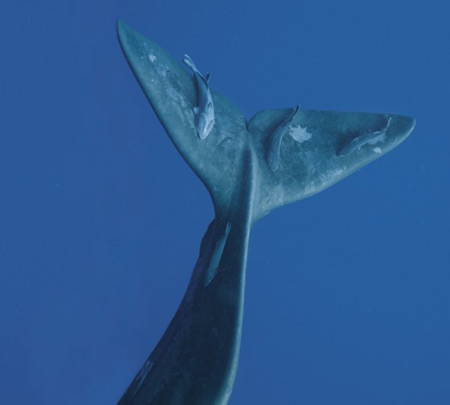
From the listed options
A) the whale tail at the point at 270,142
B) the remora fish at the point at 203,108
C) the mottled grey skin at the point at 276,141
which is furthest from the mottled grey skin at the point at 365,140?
the remora fish at the point at 203,108

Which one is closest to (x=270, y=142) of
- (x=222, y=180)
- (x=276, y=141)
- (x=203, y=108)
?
(x=276, y=141)

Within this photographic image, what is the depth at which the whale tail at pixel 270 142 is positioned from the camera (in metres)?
3.75

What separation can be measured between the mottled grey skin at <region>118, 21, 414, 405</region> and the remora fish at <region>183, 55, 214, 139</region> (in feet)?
0.14

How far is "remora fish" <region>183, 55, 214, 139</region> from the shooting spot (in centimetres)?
378

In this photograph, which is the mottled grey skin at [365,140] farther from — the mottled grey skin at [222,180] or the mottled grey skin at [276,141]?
the mottled grey skin at [276,141]

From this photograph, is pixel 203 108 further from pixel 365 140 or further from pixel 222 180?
pixel 365 140

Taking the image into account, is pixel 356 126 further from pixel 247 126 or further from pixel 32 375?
pixel 32 375

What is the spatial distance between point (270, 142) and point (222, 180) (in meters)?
0.56

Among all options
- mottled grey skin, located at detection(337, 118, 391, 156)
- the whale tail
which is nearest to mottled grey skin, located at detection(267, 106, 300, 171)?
the whale tail

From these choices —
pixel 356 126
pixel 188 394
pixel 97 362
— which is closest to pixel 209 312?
pixel 188 394

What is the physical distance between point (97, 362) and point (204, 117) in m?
11.0

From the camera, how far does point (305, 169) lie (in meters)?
4.34

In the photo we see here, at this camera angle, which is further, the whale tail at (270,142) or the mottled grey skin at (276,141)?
the mottled grey skin at (276,141)

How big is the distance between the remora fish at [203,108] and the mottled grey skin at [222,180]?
0.04m
